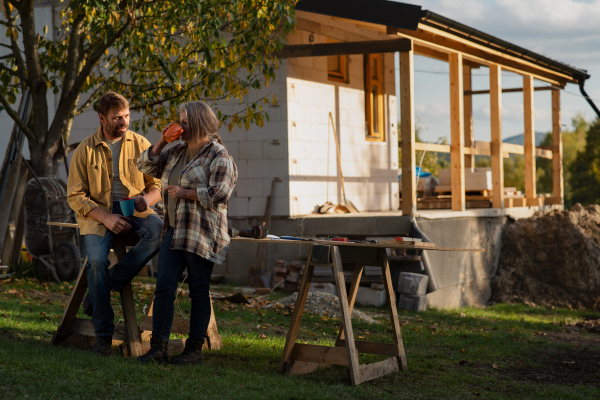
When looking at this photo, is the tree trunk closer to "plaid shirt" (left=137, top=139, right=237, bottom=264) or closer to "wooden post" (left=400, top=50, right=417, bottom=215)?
"wooden post" (left=400, top=50, right=417, bottom=215)

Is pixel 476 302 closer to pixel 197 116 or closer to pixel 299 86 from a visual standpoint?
pixel 299 86

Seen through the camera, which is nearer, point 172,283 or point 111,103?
point 172,283

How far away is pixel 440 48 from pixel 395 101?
8.83 feet

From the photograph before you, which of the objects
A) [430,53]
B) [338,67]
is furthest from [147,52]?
[430,53]

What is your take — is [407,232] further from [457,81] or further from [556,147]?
[556,147]

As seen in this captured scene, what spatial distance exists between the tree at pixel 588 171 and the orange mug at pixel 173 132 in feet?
175

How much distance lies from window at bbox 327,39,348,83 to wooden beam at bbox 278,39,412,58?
68.9 inches

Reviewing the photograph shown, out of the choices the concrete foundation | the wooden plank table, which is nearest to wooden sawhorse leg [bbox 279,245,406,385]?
the wooden plank table

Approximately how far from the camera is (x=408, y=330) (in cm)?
917

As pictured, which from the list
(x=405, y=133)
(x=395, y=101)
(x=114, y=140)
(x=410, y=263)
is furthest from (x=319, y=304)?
(x=395, y=101)

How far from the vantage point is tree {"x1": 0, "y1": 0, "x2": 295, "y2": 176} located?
9.06m

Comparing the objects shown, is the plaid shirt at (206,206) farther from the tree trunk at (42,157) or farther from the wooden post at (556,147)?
the wooden post at (556,147)

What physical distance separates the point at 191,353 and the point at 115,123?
1807 mm

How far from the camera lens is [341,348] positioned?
5.64 meters
